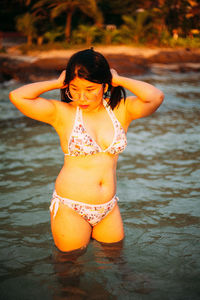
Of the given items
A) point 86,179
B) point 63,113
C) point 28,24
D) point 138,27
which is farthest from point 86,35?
point 86,179

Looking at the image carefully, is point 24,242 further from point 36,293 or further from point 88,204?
point 88,204

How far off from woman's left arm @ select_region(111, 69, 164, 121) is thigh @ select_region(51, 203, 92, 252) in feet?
3.35

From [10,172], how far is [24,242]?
7.55ft

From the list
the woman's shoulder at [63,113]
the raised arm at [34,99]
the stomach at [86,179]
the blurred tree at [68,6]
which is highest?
the blurred tree at [68,6]

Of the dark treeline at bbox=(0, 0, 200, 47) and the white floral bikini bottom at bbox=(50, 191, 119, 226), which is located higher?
the dark treeline at bbox=(0, 0, 200, 47)

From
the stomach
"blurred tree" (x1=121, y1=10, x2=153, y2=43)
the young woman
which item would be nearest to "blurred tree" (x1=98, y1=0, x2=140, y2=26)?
"blurred tree" (x1=121, y1=10, x2=153, y2=43)

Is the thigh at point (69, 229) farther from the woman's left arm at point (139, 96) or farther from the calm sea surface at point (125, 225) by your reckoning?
the woman's left arm at point (139, 96)

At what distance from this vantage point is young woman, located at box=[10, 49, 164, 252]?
9.45 feet

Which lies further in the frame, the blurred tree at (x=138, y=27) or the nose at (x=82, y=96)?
the blurred tree at (x=138, y=27)

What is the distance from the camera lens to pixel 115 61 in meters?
18.5

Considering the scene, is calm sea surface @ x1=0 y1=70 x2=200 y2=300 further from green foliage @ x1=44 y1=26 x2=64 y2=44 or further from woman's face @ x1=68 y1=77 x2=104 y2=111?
green foliage @ x1=44 y1=26 x2=64 y2=44

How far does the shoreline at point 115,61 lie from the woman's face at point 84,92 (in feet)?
46.7

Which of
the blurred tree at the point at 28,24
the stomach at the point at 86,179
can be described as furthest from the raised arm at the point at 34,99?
the blurred tree at the point at 28,24

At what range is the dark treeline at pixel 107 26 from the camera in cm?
2383
